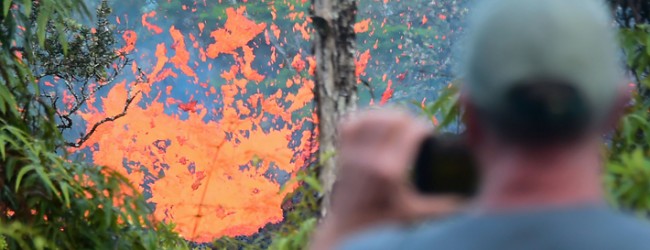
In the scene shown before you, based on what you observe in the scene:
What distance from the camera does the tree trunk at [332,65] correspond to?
114 inches

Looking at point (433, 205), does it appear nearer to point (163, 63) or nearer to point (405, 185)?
point (405, 185)

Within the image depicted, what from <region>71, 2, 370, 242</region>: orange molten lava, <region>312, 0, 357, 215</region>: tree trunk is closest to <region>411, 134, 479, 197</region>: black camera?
<region>312, 0, 357, 215</region>: tree trunk

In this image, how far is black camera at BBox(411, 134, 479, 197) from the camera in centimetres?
76

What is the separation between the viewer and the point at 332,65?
2.93m

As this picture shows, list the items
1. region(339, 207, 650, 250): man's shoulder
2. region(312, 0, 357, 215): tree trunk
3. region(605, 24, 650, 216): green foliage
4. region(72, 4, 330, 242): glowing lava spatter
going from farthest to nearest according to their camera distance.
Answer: region(72, 4, 330, 242): glowing lava spatter, region(312, 0, 357, 215): tree trunk, region(605, 24, 650, 216): green foliage, region(339, 207, 650, 250): man's shoulder

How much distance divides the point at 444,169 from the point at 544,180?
10 centimetres

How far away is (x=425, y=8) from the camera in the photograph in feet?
57.5

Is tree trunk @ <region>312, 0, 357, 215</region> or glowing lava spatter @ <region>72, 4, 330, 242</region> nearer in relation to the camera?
tree trunk @ <region>312, 0, 357, 215</region>

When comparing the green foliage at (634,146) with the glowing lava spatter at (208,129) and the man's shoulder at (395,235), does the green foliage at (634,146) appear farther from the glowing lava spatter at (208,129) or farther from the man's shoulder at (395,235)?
the glowing lava spatter at (208,129)

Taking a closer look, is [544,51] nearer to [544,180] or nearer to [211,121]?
[544,180]

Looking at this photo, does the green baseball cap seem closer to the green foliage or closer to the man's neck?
the man's neck

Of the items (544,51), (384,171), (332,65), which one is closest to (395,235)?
(384,171)

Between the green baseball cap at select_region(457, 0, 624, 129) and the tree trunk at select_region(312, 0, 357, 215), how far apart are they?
2148 mm

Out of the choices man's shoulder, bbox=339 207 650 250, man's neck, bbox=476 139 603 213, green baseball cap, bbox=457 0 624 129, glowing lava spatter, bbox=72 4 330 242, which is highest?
glowing lava spatter, bbox=72 4 330 242
